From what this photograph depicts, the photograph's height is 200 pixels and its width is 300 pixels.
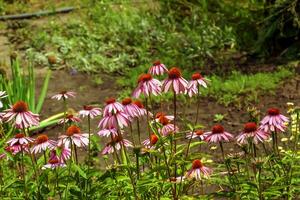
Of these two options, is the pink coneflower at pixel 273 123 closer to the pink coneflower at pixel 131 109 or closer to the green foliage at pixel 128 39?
the pink coneflower at pixel 131 109

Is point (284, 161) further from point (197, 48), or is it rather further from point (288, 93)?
point (197, 48)

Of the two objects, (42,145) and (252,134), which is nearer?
(252,134)

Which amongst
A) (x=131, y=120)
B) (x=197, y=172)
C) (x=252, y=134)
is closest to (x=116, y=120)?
(x=131, y=120)

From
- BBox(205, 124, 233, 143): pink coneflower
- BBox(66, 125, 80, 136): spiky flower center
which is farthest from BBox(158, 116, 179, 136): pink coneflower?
BBox(66, 125, 80, 136): spiky flower center

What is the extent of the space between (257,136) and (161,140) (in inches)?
15.8

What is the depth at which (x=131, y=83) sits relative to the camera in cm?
681

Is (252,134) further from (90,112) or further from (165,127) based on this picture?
(90,112)

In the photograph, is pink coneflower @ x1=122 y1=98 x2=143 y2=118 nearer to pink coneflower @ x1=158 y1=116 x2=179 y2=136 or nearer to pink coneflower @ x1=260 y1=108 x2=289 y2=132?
pink coneflower @ x1=158 y1=116 x2=179 y2=136

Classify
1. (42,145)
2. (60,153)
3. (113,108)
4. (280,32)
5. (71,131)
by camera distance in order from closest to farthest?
1. (113,108)
2. (71,131)
3. (42,145)
4. (60,153)
5. (280,32)

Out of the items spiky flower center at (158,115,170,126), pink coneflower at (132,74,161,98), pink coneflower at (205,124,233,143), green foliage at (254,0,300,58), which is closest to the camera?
pink coneflower at (132,74,161,98)

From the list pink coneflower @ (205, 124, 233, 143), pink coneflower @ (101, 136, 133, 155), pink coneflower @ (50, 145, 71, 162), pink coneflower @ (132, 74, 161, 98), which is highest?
pink coneflower @ (132, 74, 161, 98)

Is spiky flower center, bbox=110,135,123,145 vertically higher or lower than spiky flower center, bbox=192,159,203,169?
higher

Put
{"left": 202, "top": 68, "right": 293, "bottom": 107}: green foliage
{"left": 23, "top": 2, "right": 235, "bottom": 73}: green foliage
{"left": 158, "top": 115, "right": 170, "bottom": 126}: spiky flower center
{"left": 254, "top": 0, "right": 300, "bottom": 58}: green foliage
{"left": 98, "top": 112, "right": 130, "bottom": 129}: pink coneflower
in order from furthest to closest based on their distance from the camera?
{"left": 23, "top": 2, "right": 235, "bottom": 73}: green foliage < {"left": 254, "top": 0, "right": 300, "bottom": 58}: green foliage < {"left": 202, "top": 68, "right": 293, "bottom": 107}: green foliage < {"left": 158, "top": 115, "right": 170, "bottom": 126}: spiky flower center < {"left": 98, "top": 112, "right": 130, "bottom": 129}: pink coneflower

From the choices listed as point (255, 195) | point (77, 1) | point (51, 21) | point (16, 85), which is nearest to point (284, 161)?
point (255, 195)
